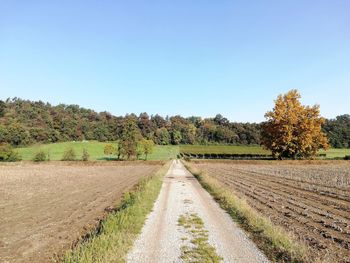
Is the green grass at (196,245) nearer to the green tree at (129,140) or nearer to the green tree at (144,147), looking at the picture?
the green tree at (129,140)

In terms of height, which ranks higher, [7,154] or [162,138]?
[162,138]

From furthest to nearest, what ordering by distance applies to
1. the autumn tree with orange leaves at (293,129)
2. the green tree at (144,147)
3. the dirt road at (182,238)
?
the green tree at (144,147), the autumn tree with orange leaves at (293,129), the dirt road at (182,238)

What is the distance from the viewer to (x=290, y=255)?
10430 mm

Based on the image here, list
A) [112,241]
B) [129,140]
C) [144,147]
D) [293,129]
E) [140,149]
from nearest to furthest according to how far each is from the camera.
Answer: [112,241] → [293,129] → [129,140] → [140,149] → [144,147]

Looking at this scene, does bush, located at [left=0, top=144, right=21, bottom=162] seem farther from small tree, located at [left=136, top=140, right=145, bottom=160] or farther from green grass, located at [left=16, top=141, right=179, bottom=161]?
small tree, located at [left=136, top=140, right=145, bottom=160]

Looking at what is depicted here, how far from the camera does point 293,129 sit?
80312 mm

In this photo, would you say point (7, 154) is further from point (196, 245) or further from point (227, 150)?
point (196, 245)

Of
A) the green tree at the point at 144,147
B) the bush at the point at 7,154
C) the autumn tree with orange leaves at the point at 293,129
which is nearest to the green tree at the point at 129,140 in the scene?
the green tree at the point at 144,147

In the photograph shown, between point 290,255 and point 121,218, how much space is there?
24.8 ft

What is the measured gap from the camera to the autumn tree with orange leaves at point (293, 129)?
79438 millimetres

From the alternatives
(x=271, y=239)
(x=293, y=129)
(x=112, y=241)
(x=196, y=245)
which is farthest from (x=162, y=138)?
(x=112, y=241)

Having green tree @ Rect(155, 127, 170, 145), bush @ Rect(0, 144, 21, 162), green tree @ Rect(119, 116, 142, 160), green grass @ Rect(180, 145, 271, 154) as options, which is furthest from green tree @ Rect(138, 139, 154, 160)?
green tree @ Rect(155, 127, 170, 145)

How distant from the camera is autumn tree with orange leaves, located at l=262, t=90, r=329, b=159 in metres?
79.4

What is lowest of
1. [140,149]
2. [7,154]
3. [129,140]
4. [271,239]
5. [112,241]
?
[271,239]
